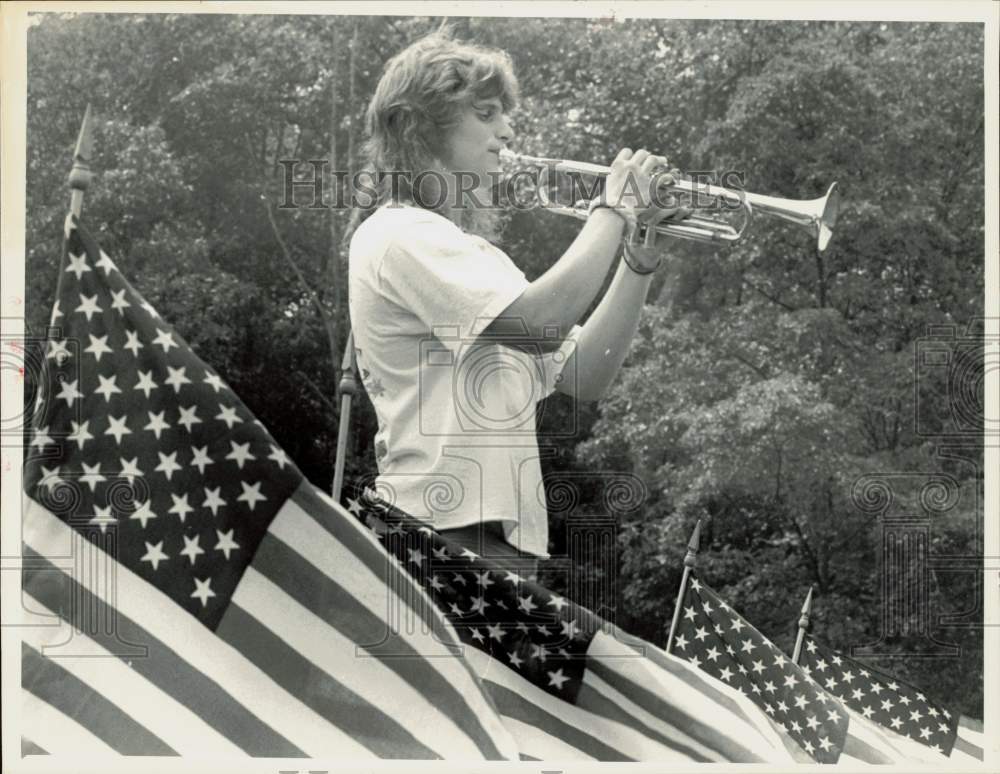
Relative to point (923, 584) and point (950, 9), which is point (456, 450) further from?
point (923, 584)

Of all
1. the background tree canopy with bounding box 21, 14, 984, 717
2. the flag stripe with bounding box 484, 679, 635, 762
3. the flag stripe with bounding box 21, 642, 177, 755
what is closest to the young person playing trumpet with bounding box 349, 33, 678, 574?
the flag stripe with bounding box 484, 679, 635, 762

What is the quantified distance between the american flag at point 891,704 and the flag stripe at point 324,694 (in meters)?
2.13

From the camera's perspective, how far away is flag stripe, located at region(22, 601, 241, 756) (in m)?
2.31

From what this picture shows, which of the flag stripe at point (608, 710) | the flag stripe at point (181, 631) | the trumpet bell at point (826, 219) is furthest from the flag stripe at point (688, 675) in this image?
the trumpet bell at point (826, 219)

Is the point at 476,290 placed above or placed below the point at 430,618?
above

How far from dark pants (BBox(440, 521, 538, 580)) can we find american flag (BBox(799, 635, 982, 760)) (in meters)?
1.97

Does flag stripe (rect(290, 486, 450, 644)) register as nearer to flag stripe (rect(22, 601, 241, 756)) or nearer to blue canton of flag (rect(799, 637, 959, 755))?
flag stripe (rect(22, 601, 241, 756))

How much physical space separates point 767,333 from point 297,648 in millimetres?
5805

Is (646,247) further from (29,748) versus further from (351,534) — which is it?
(29,748)

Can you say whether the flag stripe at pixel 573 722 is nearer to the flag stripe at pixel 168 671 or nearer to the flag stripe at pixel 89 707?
the flag stripe at pixel 168 671

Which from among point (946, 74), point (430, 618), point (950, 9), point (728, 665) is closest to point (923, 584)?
point (946, 74)

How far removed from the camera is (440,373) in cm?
250

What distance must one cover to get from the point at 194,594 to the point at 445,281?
64 cm

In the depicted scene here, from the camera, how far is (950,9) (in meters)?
3.56
